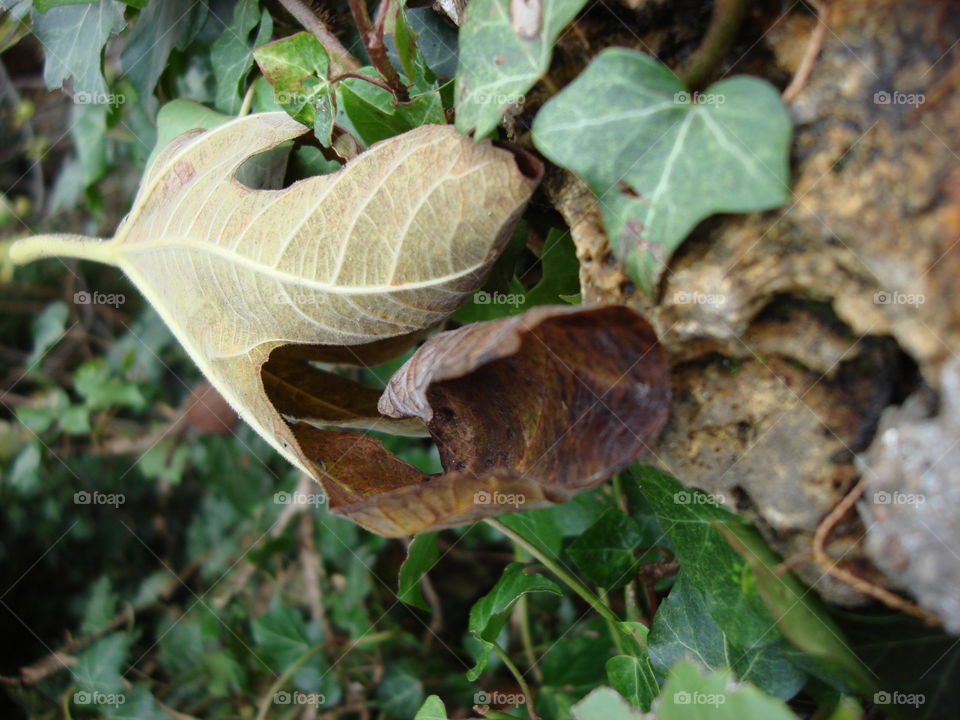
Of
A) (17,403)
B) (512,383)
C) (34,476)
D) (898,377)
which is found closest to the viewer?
(898,377)

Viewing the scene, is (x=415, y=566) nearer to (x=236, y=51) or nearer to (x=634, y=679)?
(x=634, y=679)

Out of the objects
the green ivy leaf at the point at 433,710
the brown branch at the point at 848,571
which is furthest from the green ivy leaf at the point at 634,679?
the brown branch at the point at 848,571

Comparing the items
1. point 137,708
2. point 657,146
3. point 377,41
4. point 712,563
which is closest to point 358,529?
point 137,708

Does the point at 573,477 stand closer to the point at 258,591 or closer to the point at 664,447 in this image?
the point at 664,447

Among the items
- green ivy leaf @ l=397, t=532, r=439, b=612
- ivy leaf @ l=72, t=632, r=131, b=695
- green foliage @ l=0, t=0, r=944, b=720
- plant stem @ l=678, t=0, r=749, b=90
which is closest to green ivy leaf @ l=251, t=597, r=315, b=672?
green foliage @ l=0, t=0, r=944, b=720

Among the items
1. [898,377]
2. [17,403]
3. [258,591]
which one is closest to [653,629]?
[898,377]

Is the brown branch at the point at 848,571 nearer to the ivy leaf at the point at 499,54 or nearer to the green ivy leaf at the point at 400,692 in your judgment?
the ivy leaf at the point at 499,54
